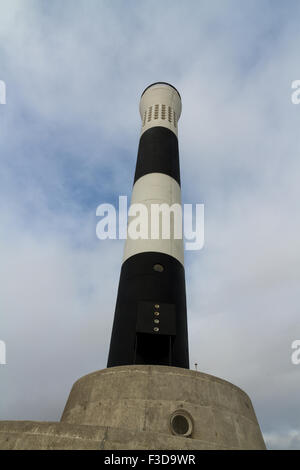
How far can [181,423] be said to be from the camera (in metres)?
8.10

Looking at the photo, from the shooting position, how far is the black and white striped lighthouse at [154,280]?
11.3 metres

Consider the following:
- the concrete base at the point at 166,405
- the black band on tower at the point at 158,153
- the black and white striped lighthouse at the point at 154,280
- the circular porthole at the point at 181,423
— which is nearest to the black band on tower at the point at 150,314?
the black and white striped lighthouse at the point at 154,280

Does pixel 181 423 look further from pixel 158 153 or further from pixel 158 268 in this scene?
pixel 158 153

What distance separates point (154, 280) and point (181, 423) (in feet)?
18.1

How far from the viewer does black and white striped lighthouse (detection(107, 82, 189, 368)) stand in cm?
1126

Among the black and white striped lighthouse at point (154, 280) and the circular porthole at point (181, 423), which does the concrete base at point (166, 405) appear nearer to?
the circular porthole at point (181, 423)

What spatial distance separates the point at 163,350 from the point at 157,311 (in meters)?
1.38

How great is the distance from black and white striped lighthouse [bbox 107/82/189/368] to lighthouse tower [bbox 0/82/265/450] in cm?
4

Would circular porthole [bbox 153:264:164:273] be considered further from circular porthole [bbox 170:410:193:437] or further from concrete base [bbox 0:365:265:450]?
circular porthole [bbox 170:410:193:437]

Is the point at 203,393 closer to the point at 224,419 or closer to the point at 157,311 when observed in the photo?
the point at 224,419

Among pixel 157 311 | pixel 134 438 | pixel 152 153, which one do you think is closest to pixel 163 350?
pixel 157 311

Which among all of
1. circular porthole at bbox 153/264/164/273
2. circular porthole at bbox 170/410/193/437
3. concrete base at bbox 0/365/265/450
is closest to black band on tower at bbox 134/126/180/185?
circular porthole at bbox 153/264/164/273
